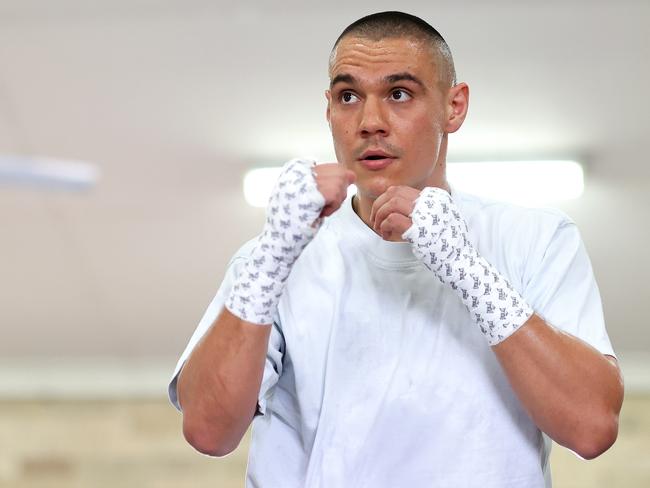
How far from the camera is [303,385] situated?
1607 millimetres

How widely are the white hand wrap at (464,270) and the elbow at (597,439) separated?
0.55 ft

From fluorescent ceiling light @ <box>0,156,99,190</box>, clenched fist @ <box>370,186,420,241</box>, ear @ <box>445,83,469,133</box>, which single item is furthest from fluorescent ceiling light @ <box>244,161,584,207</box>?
fluorescent ceiling light @ <box>0,156,99,190</box>

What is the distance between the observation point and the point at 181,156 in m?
3.73

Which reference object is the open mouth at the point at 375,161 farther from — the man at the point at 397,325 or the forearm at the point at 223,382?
the forearm at the point at 223,382

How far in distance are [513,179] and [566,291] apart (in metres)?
2.25

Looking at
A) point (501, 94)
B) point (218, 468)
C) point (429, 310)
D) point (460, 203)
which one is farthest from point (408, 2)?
point (218, 468)

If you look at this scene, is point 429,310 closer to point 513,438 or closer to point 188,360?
point 513,438

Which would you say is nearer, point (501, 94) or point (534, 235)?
point (534, 235)

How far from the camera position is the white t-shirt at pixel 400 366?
5.08 ft

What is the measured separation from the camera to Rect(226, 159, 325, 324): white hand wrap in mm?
1460

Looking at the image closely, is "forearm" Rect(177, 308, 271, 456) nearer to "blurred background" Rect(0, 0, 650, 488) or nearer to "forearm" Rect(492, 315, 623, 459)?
"forearm" Rect(492, 315, 623, 459)

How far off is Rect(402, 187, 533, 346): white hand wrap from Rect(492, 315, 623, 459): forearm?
20mm

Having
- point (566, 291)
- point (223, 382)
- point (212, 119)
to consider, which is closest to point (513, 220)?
point (566, 291)

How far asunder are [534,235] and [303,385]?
40 centimetres
